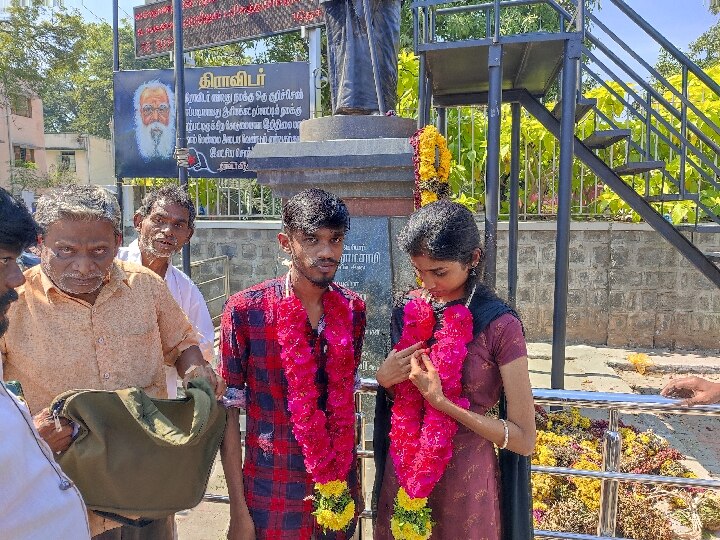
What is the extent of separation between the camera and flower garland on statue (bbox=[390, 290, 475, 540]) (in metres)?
1.73

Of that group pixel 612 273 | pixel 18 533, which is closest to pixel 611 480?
pixel 18 533

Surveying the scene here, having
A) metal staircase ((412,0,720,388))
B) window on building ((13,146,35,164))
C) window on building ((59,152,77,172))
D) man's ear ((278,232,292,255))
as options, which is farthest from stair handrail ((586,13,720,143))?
window on building ((59,152,77,172))

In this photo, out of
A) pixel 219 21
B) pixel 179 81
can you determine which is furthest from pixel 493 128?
pixel 219 21

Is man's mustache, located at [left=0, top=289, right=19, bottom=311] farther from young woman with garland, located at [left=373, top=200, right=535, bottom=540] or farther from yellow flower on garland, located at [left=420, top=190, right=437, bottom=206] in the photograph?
yellow flower on garland, located at [left=420, top=190, right=437, bottom=206]

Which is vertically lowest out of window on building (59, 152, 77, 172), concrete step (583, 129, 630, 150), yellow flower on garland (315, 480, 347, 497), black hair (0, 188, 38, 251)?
yellow flower on garland (315, 480, 347, 497)

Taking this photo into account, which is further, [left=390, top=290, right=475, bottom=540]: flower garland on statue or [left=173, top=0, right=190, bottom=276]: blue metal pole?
[left=173, top=0, right=190, bottom=276]: blue metal pole

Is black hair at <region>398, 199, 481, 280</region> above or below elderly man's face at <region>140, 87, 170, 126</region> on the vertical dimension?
below

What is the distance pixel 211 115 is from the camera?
8.68 m

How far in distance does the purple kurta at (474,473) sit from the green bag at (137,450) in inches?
29.3

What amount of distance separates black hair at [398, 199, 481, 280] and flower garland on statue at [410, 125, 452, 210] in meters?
1.92

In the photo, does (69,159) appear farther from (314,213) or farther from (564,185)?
(314,213)

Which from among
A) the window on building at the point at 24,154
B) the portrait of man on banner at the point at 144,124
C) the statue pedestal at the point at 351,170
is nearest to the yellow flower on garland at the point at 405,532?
the statue pedestal at the point at 351,170

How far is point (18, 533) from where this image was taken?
1.13 metres

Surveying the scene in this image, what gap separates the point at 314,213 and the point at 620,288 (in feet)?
20.9
